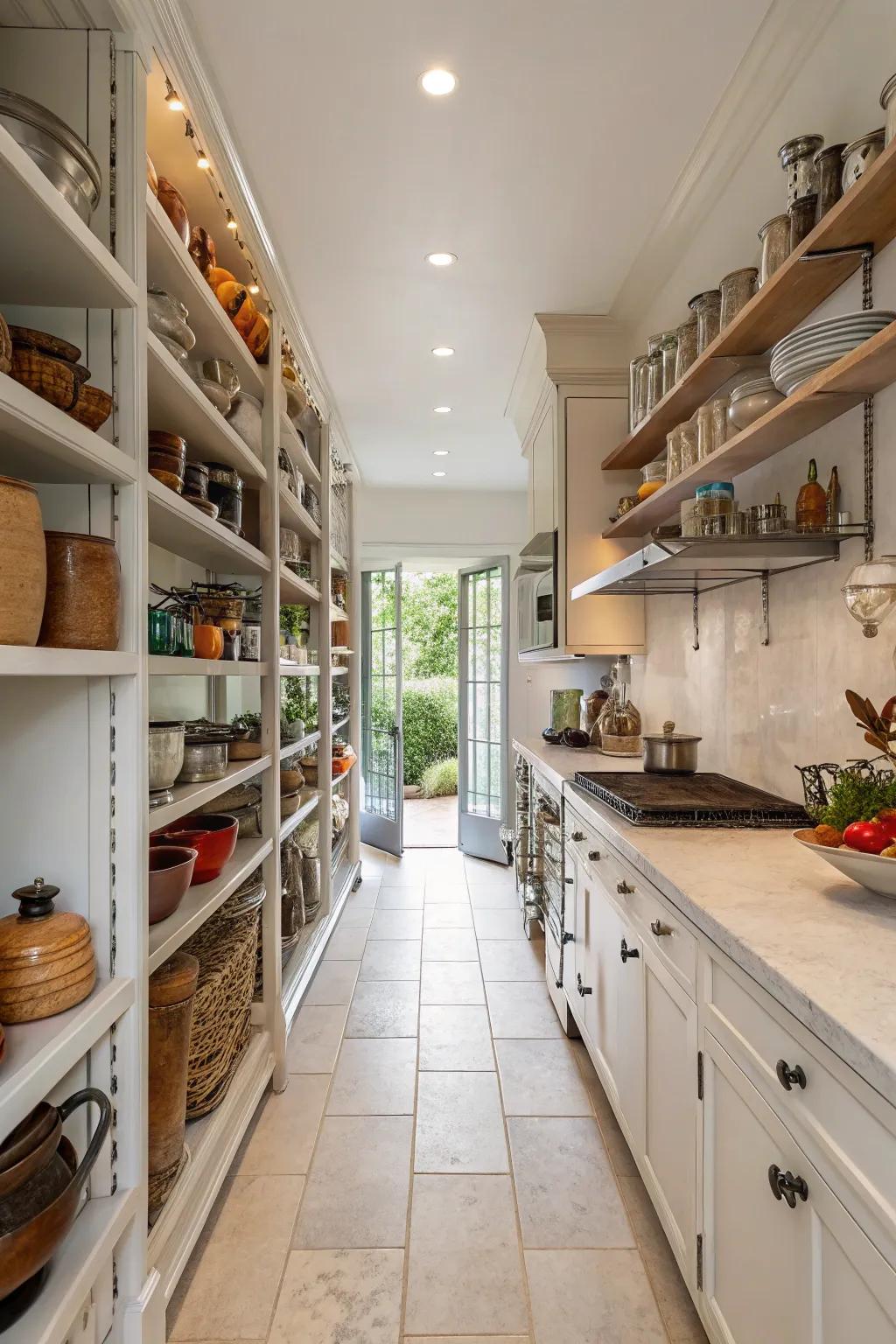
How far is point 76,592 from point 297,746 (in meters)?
1.79

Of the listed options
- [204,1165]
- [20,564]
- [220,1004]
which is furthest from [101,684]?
[204,1165]

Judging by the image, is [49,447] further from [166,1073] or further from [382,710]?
[382,710]

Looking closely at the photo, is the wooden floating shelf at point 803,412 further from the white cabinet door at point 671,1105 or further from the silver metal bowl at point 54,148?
the silver metal bowl at point 54,148

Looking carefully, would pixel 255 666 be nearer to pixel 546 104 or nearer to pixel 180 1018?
pixel 180 1018

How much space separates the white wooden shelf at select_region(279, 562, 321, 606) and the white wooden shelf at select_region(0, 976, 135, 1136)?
5.28 feet

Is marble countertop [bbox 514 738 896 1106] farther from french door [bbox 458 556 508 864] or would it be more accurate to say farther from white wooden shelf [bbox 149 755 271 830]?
french door [bbox 458 556 508 864]

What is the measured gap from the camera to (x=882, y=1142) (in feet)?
2.50

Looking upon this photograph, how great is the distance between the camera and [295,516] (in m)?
2.94

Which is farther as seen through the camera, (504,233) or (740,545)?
(504,233)

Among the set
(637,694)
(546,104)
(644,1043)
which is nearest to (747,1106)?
(644,1043)

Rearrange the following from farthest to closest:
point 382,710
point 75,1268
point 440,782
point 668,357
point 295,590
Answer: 1. point 440,782
2. point 382,710
3. point 295,590
4. point 668,357
5. point 75,1268

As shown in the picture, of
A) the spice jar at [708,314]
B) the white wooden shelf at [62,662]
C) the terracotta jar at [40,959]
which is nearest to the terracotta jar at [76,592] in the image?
the white wooden shelf at [62,662]

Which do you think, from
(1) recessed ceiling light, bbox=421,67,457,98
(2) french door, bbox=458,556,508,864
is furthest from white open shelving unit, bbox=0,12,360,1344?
(2) french door, bbox=458,556,508,864

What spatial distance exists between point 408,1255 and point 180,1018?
2.48 ft
